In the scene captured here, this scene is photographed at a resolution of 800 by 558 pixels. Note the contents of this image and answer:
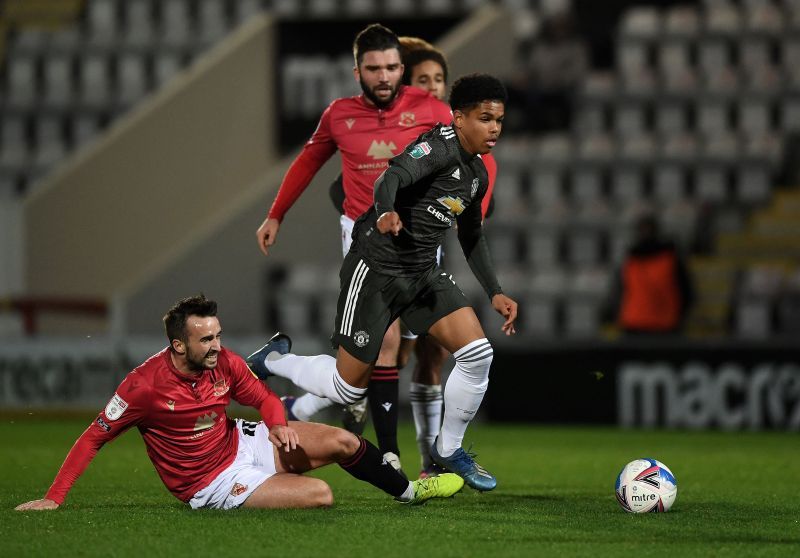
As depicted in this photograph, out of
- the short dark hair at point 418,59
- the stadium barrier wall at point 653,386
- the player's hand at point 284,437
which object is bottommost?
the stadium barrier wall at point 653,386

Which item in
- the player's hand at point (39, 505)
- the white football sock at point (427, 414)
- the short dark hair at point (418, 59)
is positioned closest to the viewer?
the player's hand at point (39, 505)

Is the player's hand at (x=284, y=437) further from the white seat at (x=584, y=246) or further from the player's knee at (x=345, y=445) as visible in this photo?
the white seat at (x=584, y=246)

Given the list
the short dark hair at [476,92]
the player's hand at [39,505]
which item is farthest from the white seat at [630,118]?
the player's hand at [39,505]

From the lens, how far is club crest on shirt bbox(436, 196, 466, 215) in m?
5.86

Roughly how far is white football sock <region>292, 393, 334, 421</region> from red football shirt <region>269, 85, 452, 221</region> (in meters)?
0.89

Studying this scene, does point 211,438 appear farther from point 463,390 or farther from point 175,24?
point 175,24

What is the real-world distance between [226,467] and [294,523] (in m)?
0.54

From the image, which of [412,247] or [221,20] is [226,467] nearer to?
[412,247]

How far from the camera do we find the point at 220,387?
5.70m

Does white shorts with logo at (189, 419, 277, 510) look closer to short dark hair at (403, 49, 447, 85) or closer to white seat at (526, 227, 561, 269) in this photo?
short dark hair at (403, 49, 447, 85)

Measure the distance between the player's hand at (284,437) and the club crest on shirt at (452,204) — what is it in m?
1.18

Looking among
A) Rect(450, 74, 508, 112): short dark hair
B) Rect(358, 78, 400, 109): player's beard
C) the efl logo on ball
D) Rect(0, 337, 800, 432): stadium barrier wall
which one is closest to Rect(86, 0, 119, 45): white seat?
Rect(0, 337, 800, 432): stadium barrier wall

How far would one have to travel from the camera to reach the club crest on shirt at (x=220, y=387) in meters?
5.68

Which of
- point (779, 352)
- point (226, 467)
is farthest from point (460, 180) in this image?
point (779, 352)
